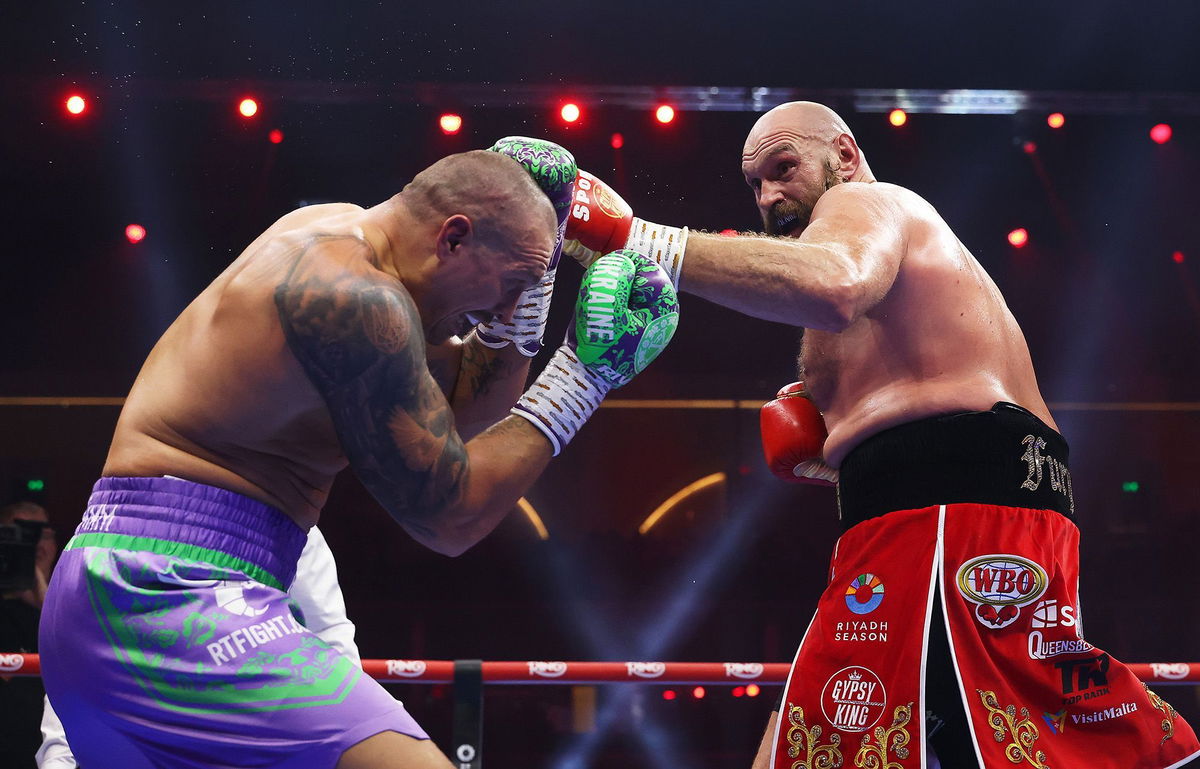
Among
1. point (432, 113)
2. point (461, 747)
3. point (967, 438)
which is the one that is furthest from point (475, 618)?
point (967, 438)

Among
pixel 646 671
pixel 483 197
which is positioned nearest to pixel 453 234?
pixel 483 197

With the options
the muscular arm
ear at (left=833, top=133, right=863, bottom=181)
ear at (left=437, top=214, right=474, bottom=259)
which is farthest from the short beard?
ear at (left=437, top=214, right=474, bottom=259)

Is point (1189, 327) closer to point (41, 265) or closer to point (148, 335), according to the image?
point (148, 335)

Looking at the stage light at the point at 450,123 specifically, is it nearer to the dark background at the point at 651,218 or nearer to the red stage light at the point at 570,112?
the dark background at the point at 651,218

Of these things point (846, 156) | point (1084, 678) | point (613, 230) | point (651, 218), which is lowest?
point (1084, 678)

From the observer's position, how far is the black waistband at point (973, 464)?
1.72 meters

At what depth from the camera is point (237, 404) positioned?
1366mm

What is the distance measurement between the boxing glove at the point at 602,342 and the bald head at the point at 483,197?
136mm

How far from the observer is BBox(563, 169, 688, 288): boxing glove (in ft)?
5.70

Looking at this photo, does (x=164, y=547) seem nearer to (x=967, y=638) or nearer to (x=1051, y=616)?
(x=967, y=638)

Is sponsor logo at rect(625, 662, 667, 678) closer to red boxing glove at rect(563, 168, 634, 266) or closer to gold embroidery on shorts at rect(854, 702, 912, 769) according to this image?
gold embroidery on shorts at rect(854, 702, 912, 769)

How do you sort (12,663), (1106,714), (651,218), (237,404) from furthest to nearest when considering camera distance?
1. (651,218)
2. (12,663)
3. (1106,714)
4. (237,404)

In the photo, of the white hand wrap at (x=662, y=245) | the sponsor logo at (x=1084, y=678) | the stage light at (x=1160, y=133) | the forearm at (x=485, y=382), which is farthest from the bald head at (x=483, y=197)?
the stage light at (x=1160, y=133)

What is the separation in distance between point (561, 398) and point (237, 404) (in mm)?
467
